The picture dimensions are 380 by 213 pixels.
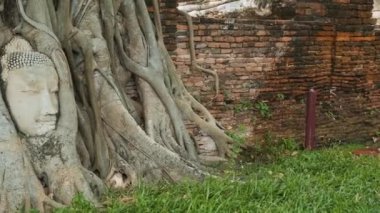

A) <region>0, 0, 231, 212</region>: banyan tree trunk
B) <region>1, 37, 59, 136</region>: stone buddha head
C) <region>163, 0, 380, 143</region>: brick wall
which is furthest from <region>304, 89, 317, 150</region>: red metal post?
<region>1, 37, 59, 136</region>: stone buddha head

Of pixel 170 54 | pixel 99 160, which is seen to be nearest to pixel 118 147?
pixel 99 160

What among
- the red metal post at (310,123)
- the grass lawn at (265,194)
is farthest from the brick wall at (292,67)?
the grass lawn at (265,194)

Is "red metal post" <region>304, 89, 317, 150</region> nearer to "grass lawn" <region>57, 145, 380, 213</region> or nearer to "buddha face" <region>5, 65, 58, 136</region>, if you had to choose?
"grass lawn" <region>57, 145, 380, 213</region>

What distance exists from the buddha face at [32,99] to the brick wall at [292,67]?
255cm

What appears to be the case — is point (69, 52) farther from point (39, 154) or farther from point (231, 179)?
point (231, 179)

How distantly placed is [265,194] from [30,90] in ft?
5.56

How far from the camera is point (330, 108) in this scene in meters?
8.02

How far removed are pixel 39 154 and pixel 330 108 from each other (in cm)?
484

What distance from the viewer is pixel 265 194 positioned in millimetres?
4227

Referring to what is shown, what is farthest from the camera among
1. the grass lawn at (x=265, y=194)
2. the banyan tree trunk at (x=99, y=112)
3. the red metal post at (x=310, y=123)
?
the red metal post at (x=310, y=123)

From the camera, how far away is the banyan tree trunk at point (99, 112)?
399 centimetres

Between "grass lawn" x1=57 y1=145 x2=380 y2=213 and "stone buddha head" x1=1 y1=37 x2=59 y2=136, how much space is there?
0.64m

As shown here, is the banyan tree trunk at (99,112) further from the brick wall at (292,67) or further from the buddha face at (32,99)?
the brick wall at (292,67)

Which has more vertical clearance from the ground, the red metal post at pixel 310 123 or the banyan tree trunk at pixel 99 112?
the banyan tree trunk at pixel 99 112
